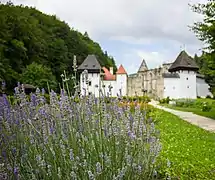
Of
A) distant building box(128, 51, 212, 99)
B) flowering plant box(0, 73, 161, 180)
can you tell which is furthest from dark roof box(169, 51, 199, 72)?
flowering plant box(0, 73, 161, 180)

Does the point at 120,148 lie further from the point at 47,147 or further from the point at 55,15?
the point at 55,15

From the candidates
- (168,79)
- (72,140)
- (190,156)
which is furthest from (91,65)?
(72,140)

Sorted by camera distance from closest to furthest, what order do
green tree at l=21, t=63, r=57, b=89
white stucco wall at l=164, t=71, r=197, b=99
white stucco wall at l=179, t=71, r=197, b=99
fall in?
green tree at l=21, t=63, r=57, b=89
white stucco wall at l=164, t=71, r=197, b=99
white stucco wall at l=179, t=71, r=197, b=99

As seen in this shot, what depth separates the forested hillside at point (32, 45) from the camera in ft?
98.7

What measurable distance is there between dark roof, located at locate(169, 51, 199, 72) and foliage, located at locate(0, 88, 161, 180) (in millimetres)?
39053

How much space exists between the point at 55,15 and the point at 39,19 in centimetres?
777

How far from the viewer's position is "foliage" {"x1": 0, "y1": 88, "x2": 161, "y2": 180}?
2.60m

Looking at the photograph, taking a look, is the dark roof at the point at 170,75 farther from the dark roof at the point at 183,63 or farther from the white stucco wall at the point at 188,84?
the dark roof at the point at 183,63

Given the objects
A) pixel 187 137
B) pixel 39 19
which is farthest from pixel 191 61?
pixel 187 137

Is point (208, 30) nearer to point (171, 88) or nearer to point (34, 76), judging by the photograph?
point (34, 76)

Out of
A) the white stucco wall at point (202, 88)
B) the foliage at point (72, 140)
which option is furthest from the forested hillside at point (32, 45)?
the foliage at point (72, 140)

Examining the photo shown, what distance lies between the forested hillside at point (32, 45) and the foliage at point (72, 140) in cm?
2403

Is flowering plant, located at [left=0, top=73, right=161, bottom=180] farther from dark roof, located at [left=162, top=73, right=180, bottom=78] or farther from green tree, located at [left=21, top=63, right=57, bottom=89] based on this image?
dark roof, located at [left=162, top=73, right=180, bottom=78]

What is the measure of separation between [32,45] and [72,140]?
35.2 meters
